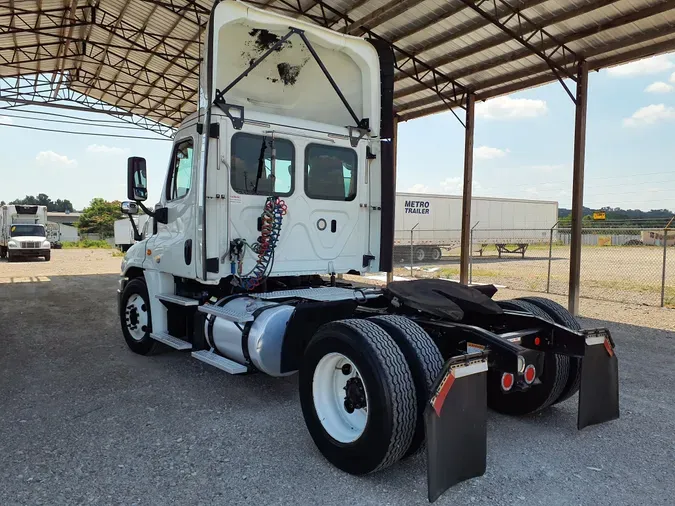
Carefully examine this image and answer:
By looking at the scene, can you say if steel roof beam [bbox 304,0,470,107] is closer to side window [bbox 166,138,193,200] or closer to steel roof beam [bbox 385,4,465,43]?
steel roof beam [bbox 385,4,465,43]

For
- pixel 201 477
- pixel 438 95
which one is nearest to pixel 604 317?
pixel 438 95

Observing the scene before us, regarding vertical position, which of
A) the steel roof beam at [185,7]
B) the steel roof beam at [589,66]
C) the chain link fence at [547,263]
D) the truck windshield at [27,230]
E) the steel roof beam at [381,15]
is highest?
the steel roof beam at [185,7]

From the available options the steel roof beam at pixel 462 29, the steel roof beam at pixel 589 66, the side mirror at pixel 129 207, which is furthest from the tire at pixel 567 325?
the steel roof beam at pixel 589 66

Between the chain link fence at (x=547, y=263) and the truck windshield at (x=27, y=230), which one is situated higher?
the truck windshield at (x=27, y=230)

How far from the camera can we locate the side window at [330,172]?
18.1 ft

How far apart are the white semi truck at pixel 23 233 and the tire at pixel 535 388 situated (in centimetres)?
2603

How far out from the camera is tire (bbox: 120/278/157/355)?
609 centimetres

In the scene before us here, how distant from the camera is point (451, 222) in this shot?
29250 mm

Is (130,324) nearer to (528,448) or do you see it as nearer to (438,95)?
(528,448)

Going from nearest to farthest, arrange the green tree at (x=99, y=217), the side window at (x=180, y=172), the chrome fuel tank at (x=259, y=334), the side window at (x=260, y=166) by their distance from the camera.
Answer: the chrome fuel tank at (x=259, y=334) < the side window at (x=260, y=166) < the side window at (x=180, y=172) < the green tree at (x=99, y=217)

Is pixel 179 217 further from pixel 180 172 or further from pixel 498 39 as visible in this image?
pixel 498 39

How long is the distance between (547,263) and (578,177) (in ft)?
67.9

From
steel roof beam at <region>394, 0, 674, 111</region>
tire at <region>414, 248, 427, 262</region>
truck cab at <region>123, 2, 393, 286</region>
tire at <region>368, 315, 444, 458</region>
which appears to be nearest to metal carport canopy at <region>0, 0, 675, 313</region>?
steel roof beam at <region>394, 0, 674, 111</region>

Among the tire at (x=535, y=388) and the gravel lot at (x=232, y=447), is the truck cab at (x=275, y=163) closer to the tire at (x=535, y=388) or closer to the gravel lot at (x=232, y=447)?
the gravel lot at (x=232, y=447)
